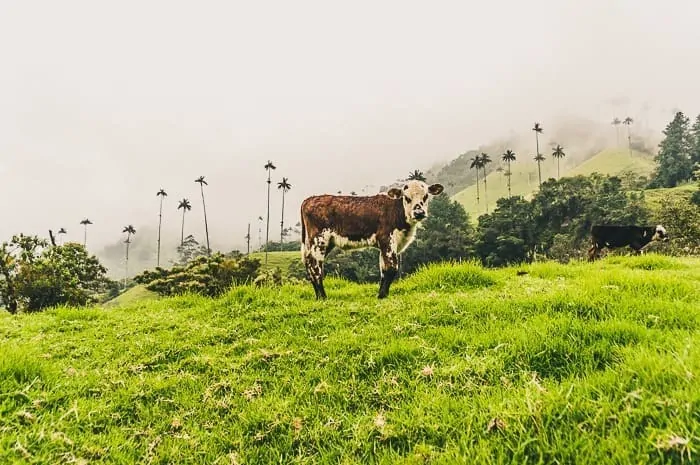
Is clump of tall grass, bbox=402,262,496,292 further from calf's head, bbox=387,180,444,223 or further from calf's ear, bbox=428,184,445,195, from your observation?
calf's ear, bbox=428,184,445,195

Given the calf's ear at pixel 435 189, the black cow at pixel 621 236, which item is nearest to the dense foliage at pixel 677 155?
the black cow at pixel 621 236

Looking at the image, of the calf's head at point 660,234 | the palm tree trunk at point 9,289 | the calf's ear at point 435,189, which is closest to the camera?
the calf's ear at point 435,189

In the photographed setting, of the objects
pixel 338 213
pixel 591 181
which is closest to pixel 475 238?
pixel 591 181

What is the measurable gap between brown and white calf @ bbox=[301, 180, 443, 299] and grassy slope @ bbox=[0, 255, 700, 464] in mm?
2099

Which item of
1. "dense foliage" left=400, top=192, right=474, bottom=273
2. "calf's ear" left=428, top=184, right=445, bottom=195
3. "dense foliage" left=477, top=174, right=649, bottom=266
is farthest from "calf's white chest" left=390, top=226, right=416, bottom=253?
"dense foliage" left=400, top=192, right=474, bottom=273

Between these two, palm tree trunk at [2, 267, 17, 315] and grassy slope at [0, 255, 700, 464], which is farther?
palm tree trunk at [2, 267, 17, 315]

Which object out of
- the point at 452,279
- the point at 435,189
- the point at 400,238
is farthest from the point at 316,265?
the point at 435,189

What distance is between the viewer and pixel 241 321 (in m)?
6.71

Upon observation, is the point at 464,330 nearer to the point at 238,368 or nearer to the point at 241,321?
the point at 238,368

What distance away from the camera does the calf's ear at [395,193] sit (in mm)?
8750

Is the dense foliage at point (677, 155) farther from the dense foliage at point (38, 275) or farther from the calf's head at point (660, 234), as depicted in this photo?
the dense foliage at point (38, 275)

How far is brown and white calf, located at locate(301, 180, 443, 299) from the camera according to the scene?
864cm

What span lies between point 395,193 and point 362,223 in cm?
94

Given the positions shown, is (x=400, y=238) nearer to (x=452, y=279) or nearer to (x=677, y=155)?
(x=452, y=279)
